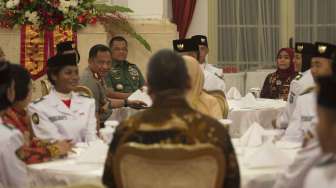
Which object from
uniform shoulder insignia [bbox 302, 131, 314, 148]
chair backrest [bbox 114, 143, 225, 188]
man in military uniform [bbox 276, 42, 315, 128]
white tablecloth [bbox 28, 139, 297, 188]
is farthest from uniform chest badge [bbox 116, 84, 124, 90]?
chair backrest [bbox 114, 143, 225, 188]

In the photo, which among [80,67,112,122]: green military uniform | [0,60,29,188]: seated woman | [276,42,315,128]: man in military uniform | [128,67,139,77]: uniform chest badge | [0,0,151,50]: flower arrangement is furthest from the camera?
[128,67,139,77]: uniform chest badge

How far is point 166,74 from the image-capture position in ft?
9.97

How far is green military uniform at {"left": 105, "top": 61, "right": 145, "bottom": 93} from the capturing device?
25.0 ft

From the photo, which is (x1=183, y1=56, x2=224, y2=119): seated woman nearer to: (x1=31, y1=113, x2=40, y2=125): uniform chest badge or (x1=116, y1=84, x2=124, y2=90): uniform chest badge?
(x1=31, y1=113, x2=40, y2=125): uniform chest badge

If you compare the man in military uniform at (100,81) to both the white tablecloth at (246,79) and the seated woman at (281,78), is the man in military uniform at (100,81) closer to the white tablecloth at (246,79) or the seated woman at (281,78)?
the seated woman at (281,78)

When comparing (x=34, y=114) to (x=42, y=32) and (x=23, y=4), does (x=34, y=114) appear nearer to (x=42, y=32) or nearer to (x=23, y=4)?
(x=23, y=4)

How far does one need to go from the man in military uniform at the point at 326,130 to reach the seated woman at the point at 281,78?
5.96 metres

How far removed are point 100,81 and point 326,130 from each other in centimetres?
431

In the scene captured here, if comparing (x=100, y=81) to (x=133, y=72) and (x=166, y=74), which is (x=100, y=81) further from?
(x=166, y=74)

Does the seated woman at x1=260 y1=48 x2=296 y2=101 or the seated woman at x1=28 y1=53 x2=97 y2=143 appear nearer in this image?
the seated woman at x1=28 y1=53 x2=97 y2=143

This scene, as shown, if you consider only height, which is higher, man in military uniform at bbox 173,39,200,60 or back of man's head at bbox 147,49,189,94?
back of man's head at bbox 147,49,189,94

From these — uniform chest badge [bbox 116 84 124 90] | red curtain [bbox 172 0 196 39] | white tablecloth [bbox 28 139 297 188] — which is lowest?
white tablecloth [bbox 28 139 297 188]

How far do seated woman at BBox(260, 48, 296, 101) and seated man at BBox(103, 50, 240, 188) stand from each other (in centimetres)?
532

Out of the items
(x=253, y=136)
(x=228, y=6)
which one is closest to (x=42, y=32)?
(x=228, y=6)
